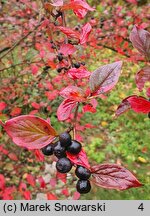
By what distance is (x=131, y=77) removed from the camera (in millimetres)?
4441

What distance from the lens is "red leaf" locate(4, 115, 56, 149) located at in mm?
633

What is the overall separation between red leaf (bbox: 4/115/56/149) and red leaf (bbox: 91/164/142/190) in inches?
4.2

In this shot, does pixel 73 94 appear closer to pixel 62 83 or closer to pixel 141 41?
pixel 141 41

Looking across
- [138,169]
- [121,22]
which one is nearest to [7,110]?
[138,169]

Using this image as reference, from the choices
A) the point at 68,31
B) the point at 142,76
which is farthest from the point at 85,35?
the point at 142,76

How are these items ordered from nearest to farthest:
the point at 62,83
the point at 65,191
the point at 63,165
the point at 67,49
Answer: the point at 63,165, the point at 67,49, the point at 65,191, the point at 62,83

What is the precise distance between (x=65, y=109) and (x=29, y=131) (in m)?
0.08

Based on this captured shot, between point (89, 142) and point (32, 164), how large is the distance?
2.06 ft

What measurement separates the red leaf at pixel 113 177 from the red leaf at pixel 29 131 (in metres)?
0.11

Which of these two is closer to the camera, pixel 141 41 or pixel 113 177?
pixel 113 177

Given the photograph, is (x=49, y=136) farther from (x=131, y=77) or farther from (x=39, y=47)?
(x=131, y=77)

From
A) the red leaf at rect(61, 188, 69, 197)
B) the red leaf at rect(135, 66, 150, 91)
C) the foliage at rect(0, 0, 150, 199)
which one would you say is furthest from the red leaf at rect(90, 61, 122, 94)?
the red leaf at rect(61, 188, 69, 197)

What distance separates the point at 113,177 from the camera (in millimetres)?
635

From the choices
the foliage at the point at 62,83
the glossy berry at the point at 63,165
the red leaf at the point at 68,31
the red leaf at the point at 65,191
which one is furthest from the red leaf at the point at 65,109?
the red leaf at the point at 65,191
